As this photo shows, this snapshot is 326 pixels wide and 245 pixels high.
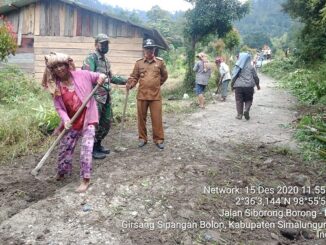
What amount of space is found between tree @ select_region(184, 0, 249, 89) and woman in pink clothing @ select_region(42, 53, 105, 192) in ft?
35.2

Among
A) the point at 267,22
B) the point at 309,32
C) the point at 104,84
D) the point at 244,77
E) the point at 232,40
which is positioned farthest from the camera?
the point at 267,22

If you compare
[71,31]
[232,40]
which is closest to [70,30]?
[71,31]

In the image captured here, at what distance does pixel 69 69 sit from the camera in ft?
14.8

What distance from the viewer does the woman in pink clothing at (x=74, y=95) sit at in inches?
173

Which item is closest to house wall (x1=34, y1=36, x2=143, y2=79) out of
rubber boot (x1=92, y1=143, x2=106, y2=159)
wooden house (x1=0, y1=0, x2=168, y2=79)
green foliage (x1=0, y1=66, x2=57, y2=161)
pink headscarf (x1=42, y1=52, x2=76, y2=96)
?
wooden house (x1=0, y1=0, x2=168, y2=79)

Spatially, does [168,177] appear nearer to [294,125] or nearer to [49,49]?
[294,125]

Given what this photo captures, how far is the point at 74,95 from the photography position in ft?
15.1

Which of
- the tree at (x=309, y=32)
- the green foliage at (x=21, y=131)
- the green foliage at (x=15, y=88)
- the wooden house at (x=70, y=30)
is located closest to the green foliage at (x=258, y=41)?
the tree at (x=309, y=32)

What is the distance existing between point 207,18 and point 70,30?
5202 mm

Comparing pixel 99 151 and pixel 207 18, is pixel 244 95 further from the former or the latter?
pixel 207 18

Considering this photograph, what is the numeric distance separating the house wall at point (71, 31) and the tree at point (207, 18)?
2614 mm

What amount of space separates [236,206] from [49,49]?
36.6 ft

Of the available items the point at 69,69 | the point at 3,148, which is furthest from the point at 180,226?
the point at 3,148

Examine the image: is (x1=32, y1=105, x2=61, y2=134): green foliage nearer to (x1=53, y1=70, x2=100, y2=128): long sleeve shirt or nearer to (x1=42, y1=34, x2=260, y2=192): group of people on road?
(x1=42, y1=34, x2=260, y2=192): group of people on road
